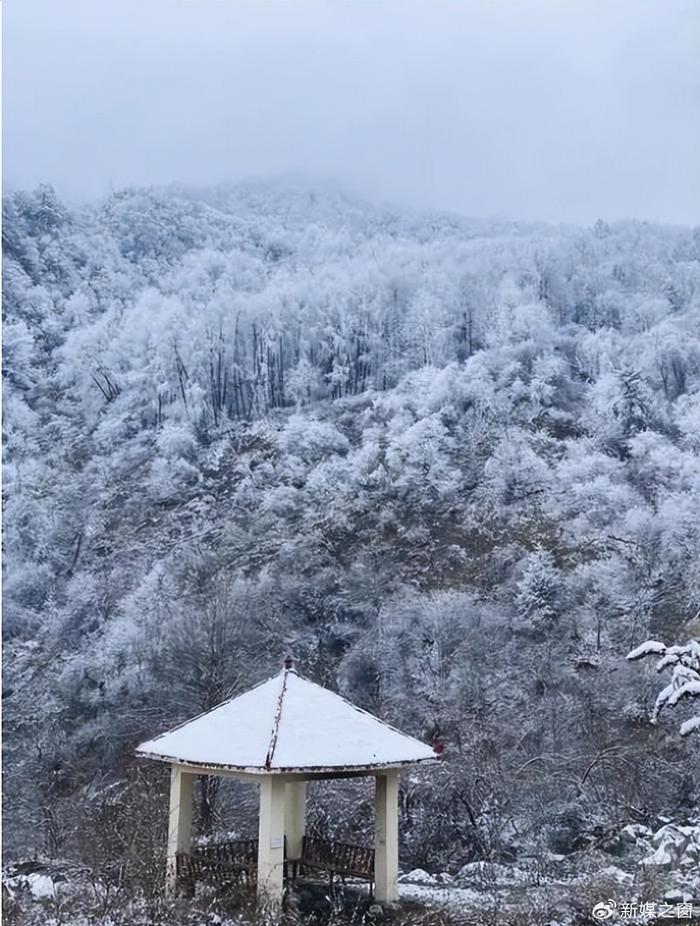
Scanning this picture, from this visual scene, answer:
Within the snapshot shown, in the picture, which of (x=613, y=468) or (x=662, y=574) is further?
(x=613, y=468)

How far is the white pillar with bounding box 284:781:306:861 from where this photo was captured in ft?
40.4

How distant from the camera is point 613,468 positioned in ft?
99.2

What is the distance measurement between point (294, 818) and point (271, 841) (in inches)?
108

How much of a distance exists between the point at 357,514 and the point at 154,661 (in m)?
8.50

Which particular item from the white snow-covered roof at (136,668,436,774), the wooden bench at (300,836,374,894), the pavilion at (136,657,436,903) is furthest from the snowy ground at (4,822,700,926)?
the white snow-covered roof at (136,668,436,774)

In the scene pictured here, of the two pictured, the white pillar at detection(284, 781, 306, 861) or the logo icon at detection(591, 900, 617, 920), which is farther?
the white pillar at detection(284, 781, 306, 861)

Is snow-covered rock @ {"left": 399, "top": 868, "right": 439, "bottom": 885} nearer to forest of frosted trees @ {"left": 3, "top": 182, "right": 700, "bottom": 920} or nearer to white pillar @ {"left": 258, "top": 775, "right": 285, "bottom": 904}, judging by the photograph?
forest of frosted trees @ {"left": 3, "top": 182, "right": 700, "bottom": 920}

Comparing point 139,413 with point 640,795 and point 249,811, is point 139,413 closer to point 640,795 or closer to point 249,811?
point 249,811

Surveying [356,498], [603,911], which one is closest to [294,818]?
[603,911]

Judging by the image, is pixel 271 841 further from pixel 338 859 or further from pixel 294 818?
pixel 294 818

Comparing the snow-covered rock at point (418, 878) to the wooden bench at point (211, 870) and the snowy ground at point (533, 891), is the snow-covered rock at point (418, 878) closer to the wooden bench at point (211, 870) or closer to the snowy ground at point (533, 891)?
the snowy ground at point (533, 891)

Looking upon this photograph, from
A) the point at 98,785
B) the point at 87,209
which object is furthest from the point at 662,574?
the point at 87,209

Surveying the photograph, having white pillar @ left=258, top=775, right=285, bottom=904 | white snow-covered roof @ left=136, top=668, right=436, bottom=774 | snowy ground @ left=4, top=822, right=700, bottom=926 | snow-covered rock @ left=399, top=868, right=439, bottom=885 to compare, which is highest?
white snow-covered roof @ left=136, top=668, right=436, bottom=774

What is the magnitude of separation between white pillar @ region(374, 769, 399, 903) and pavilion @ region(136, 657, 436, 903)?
12 mm
